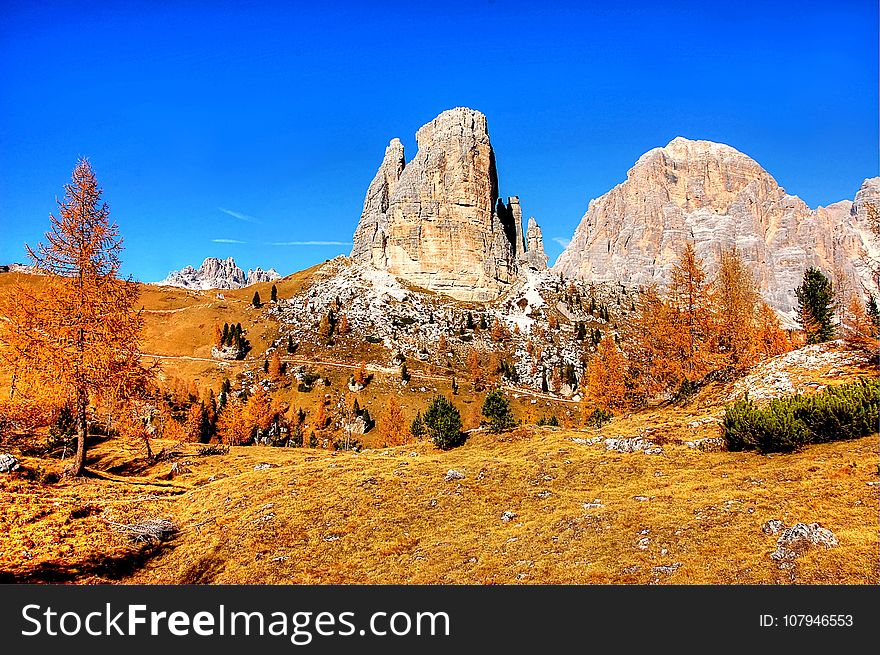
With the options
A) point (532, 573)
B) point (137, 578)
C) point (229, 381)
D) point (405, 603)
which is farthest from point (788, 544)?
point (229, 381)

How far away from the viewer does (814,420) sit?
664 inches

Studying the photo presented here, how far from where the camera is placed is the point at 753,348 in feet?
126

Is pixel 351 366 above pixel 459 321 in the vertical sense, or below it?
below

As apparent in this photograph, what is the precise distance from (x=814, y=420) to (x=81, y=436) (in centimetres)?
2927

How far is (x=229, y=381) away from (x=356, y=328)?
47.3 metres

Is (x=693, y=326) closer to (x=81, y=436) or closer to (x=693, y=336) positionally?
(x=693, y=336)

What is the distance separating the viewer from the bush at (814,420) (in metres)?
16.1

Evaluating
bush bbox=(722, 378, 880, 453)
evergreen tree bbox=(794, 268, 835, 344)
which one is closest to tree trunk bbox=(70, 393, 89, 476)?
bush bbox=(722, 378, 880, 453)

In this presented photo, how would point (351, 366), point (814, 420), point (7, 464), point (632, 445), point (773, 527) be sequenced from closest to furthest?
point (773, 527)
point (814, 420)
point (7, 464)
point (632, 445)
point (351, 366)

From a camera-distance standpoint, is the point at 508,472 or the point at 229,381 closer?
the point at 508,472

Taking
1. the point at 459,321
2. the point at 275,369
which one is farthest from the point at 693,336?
the point at 459,321

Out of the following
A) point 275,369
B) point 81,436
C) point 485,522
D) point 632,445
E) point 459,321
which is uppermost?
point 459,321

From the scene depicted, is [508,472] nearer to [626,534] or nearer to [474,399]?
[626,534]

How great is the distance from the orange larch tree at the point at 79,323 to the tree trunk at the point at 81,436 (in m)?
0.03
